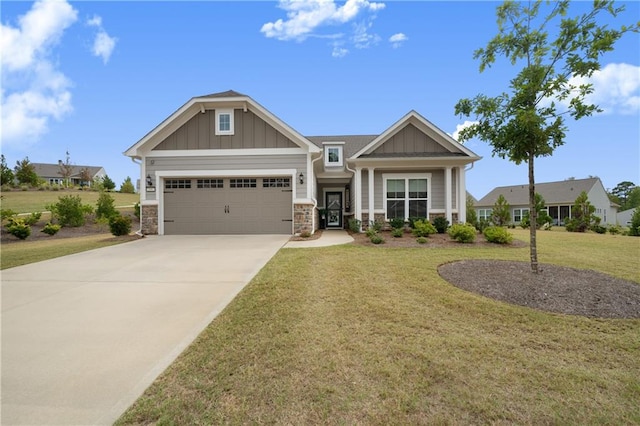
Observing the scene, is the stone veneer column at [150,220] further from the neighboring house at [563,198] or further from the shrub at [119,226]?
the neighboring house at [563,198]

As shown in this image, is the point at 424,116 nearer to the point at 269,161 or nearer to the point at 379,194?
the point at 379,194

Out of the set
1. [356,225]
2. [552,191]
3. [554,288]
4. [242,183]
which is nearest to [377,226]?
[356,225]

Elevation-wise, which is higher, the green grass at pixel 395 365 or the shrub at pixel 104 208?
the shrub at pixel 104 208

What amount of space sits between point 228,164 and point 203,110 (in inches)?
97.7

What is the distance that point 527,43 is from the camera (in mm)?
5379

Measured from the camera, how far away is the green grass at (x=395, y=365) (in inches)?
81.0

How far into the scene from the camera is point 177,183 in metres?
12.6

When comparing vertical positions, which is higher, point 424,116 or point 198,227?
point 424,116

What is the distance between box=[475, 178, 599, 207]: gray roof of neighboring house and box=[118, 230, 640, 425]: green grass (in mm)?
32673

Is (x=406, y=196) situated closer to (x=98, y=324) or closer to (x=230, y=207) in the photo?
(x=230, y=207)

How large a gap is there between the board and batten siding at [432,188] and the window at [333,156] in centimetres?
349

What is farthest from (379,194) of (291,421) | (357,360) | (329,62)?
(291,421)

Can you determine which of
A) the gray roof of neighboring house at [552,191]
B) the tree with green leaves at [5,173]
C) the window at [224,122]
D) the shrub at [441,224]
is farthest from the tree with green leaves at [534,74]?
the tree with green leaves at [5,173]

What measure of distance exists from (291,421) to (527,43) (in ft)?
22.7
